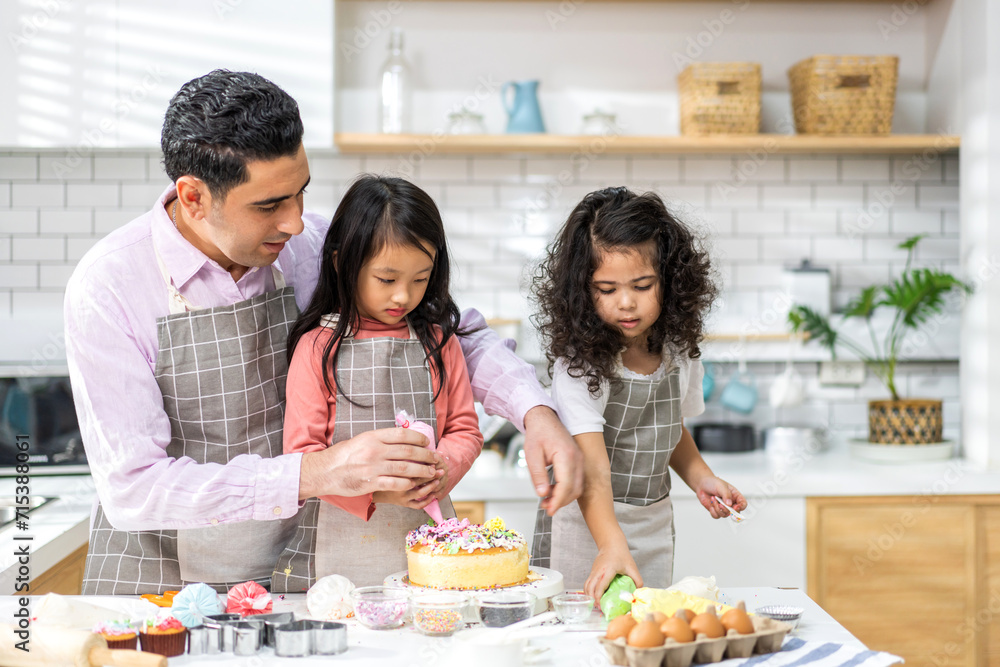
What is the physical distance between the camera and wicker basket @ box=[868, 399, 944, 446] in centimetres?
282

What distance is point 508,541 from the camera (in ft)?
4.40

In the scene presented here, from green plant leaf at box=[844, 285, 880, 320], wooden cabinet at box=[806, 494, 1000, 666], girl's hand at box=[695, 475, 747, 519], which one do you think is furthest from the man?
green plant leaf at box=[844, 285, 880, 320]

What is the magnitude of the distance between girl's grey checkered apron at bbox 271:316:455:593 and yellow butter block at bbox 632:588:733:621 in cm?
46

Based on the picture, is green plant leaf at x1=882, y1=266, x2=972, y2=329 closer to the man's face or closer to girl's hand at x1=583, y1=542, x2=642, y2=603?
girl's hand at x1=583, y1=542, x2=642, y2=603

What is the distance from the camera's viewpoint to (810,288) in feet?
10.2

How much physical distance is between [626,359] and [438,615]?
747 mm

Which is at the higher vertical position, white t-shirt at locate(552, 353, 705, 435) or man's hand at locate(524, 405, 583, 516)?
white t-shirt at locate(552, 353, 705, 435)

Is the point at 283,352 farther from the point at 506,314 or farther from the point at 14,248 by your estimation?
the point at 14,248

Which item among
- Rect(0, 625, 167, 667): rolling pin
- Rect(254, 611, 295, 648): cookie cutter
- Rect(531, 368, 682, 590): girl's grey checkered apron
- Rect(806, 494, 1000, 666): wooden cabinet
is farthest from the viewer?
Rect(806, 494, 1000, 666): wooden cabinet

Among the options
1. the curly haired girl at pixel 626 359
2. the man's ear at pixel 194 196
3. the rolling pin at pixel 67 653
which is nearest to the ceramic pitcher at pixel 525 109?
the curly haired girl at pixel 626 359

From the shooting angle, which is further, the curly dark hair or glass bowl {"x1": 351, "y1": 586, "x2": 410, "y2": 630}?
the curly dark hair

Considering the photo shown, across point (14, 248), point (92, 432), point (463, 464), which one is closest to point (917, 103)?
point (463, 464)

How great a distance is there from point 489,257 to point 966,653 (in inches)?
77.3

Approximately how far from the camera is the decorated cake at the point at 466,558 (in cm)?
130
